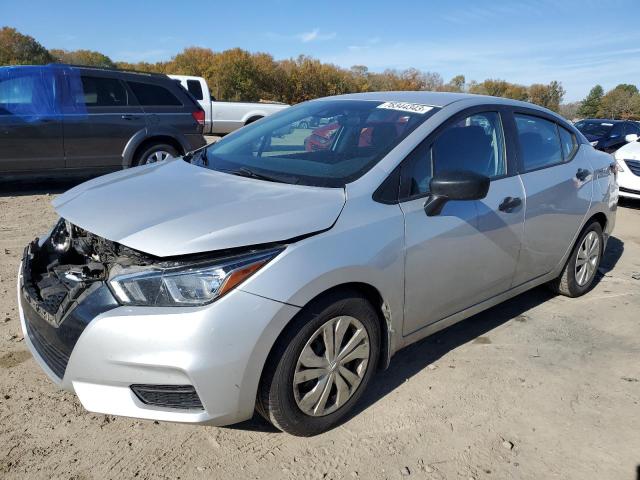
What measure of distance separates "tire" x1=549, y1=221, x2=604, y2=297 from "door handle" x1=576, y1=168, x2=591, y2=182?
1.50ft

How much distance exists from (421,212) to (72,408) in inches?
83.3

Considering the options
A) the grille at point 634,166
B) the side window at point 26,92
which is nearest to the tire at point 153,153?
the side window at point 26,92

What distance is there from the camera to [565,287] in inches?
176

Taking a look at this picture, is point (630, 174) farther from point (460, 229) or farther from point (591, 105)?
point (591, 105)

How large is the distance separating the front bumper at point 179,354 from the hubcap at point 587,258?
3190 millimetres

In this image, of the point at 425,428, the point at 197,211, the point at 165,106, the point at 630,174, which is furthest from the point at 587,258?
the point at 165,106

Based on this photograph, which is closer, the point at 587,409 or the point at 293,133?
the point at 587,409

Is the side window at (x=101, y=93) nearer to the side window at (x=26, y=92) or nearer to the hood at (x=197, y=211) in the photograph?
the side window at (x=26, y=92)

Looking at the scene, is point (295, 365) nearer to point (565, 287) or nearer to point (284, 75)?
point (565, 287)

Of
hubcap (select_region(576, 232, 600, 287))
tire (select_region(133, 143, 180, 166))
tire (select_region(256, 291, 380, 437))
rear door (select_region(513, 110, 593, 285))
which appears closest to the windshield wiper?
tire (select_region(256, 291, 380, 437))

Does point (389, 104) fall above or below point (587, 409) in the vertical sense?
above

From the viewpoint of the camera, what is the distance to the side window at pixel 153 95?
313 inches

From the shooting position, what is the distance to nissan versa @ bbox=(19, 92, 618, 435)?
2188 mm

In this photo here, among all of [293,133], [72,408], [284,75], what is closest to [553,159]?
[293,133]
